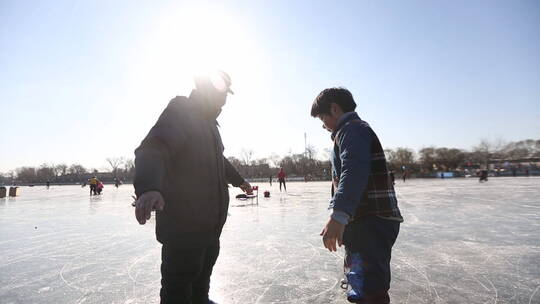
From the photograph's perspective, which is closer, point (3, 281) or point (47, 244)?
point (3, 281)

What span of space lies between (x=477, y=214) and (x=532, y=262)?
4.83 metres

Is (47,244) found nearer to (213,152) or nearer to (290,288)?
(290,288)

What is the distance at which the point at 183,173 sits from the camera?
1.66 metres

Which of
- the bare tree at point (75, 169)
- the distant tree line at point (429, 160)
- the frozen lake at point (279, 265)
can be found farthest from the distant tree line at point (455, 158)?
the bare tree at point (75, 169)

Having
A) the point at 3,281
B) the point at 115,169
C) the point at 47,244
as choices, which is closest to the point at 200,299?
the point at 3,281

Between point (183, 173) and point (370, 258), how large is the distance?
48.1 inches

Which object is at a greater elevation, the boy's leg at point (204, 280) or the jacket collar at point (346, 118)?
the jacket collar at point (346, 118)

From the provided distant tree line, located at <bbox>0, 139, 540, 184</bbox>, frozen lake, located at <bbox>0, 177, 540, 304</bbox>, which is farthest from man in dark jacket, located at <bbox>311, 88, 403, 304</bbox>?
distant tree line, located at <bbox>0, 139, 540, 184</bbox>

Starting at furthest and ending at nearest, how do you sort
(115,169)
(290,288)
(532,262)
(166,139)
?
(115,169) < (532,262) < (290,288) < (166,139)

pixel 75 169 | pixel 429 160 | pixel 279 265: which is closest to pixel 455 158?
pixel 429 160

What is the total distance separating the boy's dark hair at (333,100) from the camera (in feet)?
6.81

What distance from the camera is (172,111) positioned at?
1686mm

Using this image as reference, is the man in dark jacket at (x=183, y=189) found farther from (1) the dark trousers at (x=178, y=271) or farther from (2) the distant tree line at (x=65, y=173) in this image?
(2) the distant tree line at (x=65, y=173)

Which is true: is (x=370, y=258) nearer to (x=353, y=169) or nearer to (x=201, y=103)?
(x=353, y=169)
